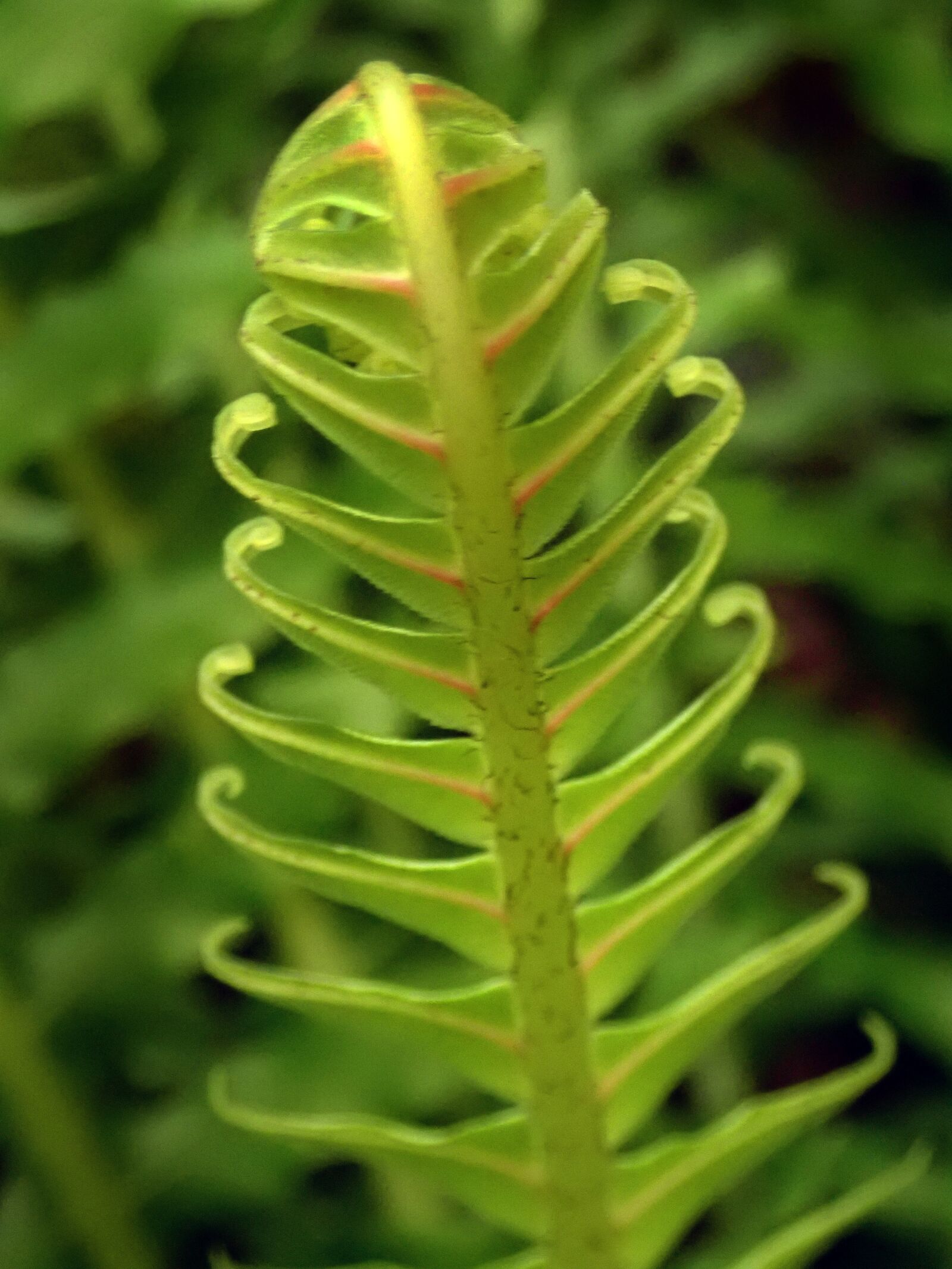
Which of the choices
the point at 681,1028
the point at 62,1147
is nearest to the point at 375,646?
the point at 681,1028

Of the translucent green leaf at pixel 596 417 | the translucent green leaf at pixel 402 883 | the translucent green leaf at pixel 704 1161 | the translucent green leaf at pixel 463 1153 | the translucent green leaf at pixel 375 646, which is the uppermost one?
the translucent green leaf at pixel 596 417

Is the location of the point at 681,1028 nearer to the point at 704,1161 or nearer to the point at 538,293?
the point at 704,1161

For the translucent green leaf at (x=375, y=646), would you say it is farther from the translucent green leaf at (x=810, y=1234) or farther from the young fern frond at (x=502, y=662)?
the translucent green leaf at (x=810, y=1234)

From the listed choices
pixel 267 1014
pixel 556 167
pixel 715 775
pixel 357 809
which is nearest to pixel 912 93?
pixel 556 167

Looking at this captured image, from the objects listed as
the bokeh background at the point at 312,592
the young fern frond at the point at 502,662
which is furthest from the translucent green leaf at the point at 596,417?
the bokeh background at the point at 312,592

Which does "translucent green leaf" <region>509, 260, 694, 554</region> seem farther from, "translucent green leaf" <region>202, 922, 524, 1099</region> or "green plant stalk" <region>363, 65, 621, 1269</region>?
"translucent green leaf" <region>202, 922, 524, 1099</region>

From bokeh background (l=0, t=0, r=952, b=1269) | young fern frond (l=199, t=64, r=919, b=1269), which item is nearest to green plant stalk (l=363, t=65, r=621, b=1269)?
young fern frond (l=199, t=64, r=919, b=1269)
